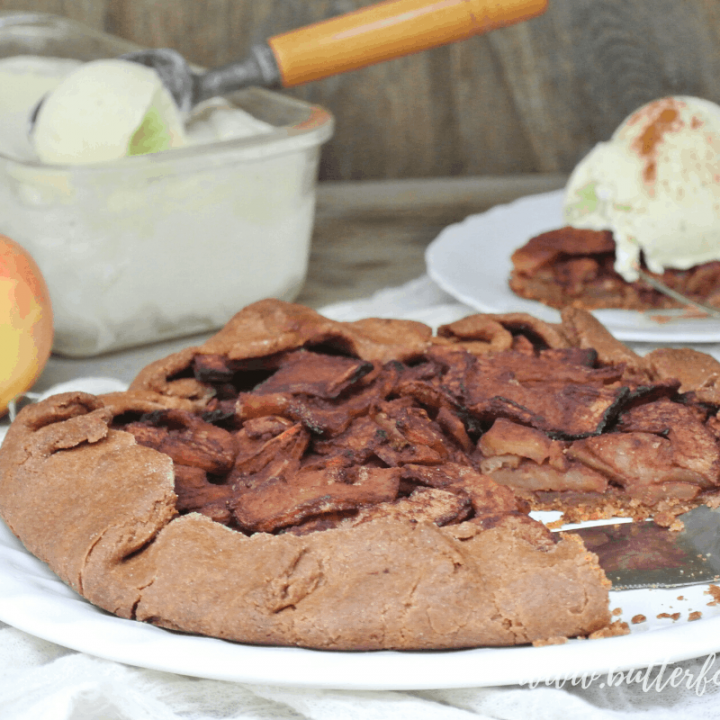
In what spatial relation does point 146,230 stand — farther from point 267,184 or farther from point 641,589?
point 641,589

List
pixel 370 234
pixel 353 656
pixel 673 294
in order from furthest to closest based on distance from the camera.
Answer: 1. pixel 370 234
2. pixel 673 294
3. pixel 353 656

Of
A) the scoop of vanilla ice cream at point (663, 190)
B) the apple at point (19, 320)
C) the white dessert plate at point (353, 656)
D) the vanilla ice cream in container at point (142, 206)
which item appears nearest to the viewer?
the white dessert plate at point (353, 656)

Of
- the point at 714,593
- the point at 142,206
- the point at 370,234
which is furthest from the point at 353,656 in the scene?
the point at 370,234

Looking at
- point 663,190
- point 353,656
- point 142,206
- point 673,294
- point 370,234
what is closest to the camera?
point 353,656

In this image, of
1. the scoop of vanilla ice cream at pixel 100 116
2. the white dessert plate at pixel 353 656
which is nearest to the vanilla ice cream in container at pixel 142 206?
the scoop of vanilla ice cream at pixel 100 116

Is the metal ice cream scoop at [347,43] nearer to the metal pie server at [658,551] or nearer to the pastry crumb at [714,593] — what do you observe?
the metal pie server at [658,551]

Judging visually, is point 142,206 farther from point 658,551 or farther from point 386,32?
point 658,551
